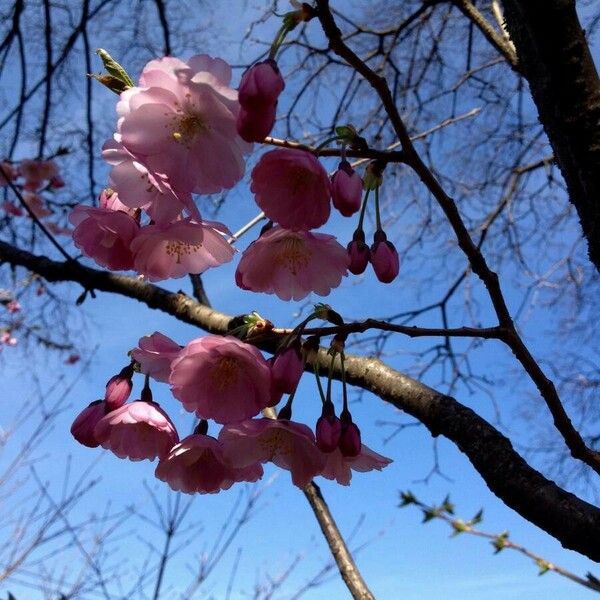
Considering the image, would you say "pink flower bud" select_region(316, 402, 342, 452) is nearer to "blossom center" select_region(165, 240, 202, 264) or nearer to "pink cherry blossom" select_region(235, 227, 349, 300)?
"pink cherry blossom" select_region(235, 227, 349, 300)

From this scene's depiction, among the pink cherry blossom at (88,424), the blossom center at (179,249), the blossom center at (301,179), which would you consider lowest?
the pink cherry blossom at (88,424)

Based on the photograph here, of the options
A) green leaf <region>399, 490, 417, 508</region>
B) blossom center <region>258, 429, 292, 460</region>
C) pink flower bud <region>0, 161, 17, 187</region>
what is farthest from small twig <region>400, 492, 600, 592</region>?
pink flower bud <region>0, 161, 17, 187</region>

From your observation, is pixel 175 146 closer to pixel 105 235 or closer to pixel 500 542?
pixel 105 235

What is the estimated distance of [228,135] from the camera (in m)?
0.87

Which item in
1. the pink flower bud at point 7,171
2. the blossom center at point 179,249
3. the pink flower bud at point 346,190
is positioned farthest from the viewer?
the pink flower bud at point 7,171

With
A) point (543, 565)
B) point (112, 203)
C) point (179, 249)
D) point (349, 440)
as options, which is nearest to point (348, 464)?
point (349, 440)

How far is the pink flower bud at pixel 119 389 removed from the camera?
3.26 ft

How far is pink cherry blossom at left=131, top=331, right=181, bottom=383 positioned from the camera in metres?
0.95

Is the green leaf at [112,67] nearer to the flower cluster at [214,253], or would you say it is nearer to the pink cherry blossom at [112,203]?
the flower cluster at [214,253]

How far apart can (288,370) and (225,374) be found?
109 mm

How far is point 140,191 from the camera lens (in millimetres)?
912

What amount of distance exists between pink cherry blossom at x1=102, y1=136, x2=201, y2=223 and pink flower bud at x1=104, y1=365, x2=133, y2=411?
0.87 ft

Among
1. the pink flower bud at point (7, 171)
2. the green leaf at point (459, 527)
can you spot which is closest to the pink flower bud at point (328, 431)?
the green leaf at point (459, 527)

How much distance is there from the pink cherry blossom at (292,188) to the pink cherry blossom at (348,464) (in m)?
0.40
